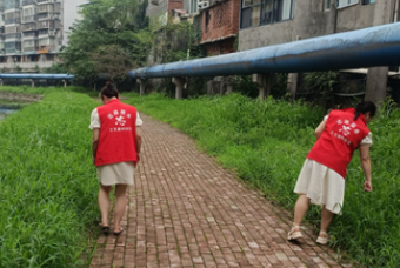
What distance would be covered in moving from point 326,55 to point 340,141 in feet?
20.7

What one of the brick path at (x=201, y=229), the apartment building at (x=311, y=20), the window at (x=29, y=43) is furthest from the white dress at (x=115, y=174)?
the window at (x=29, y=43)

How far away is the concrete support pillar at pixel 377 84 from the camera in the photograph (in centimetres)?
1171

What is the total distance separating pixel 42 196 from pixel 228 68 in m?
12.8

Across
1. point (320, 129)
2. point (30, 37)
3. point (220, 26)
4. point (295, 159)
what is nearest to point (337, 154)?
point (320, 129)

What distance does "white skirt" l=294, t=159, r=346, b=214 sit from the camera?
4312 mm

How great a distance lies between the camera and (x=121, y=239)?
4457 millimetres

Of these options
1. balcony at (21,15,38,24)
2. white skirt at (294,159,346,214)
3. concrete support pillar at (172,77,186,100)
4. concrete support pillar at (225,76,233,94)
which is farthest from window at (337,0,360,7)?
balcony at (21,15,38,24)

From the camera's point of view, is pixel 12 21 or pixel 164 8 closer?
pixel 164 8

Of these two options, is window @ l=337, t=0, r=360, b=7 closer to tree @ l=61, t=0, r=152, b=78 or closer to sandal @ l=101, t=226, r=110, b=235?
sandal @ l=101, t=226, r=110, b=235

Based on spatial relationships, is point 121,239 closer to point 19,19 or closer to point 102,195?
point 102,195

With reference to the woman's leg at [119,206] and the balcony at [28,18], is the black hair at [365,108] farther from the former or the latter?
the balcony at [28,18]

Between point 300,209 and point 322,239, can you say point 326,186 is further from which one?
point 322,239

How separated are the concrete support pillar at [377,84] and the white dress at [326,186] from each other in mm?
8249

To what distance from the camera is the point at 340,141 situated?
432cm
